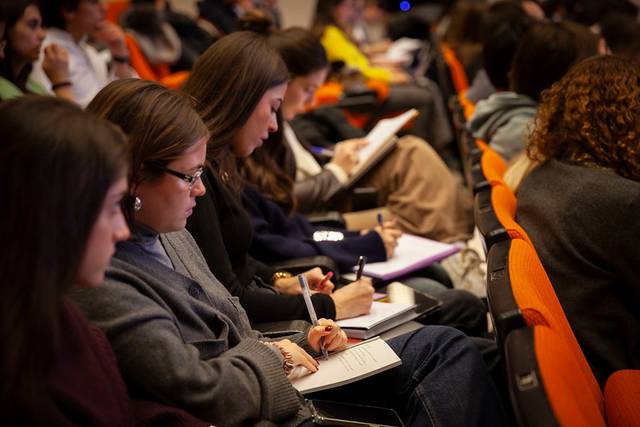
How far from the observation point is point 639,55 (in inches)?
138

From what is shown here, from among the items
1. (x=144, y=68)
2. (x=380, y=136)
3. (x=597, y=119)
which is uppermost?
(x=597, y=119)

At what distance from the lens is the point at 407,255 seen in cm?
232

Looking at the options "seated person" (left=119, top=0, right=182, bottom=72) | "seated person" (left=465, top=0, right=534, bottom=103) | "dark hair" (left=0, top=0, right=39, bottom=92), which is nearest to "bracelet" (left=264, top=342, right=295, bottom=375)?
"dark hair" (left=0, top=0, right=39, bottom=92)

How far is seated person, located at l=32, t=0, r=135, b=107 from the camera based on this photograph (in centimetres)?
328

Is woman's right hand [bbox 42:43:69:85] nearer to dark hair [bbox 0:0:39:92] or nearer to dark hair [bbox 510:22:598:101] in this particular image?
dark hair [bbox 0:0:39:92]

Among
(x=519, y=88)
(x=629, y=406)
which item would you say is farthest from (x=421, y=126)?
(x=629, y=406)

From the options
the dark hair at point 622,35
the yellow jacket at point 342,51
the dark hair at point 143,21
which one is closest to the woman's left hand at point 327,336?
the dark hair at point 622,35

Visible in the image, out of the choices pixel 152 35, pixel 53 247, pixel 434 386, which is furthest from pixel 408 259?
pixel 152 35

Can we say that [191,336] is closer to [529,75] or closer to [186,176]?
[186,176]

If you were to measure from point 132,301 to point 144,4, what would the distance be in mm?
4086

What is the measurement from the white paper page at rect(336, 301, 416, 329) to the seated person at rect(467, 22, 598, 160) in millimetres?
942

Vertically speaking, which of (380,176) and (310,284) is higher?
(310,284)

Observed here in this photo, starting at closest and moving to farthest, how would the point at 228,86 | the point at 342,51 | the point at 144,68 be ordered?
the point at 228,86 < the point at 144,68 < the point at 342,51

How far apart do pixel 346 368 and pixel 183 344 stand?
44 cm
